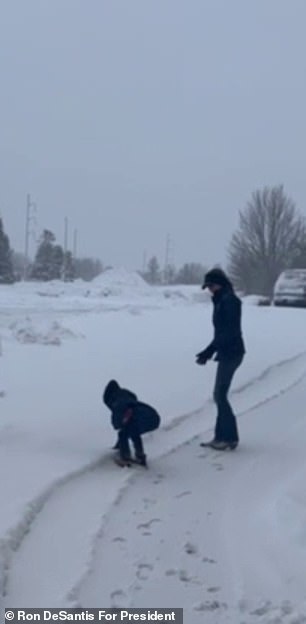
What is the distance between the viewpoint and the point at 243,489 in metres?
8.13

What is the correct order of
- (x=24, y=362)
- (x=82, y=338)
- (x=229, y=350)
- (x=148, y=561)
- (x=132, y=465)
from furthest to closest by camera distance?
1. (x=82, y=338)
2. (x=24, y=362)
3. (x=229, y=350)
4. (x=132, y=465)
5. (x=148, y=561)

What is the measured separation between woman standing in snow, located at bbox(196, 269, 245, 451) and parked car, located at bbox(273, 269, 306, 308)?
27.5m

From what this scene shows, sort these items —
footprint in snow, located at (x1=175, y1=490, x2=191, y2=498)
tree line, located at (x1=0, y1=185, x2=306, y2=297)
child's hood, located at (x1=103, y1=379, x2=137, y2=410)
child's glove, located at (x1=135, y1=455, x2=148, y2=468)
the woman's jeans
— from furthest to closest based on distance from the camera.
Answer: tree line, located at (x1=0, y1=185, x2=306, y2=297)
the woman's jeans
child's hood, located at (x1=103, y1=379, x2=137, y2=410)
child's glove, located at (x1=135, y1=455, x2=148, y2=468)
footprint in snow, located at (x1=175, y1=490, x2=191, y2=498)

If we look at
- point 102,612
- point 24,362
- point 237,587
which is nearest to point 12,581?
point 102,612

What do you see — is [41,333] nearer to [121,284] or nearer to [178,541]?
[178,541]

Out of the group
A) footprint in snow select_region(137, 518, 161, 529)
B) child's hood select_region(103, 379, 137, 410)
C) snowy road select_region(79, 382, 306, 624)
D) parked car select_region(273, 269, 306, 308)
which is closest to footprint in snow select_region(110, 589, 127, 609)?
snowy road select_region(79, 382, 306, 624)

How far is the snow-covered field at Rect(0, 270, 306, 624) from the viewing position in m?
5.71

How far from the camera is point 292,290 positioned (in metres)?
37.6

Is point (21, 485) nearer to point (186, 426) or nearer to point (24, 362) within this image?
point (186, 426)

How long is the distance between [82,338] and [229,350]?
8.05m

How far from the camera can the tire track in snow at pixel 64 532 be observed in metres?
5.73

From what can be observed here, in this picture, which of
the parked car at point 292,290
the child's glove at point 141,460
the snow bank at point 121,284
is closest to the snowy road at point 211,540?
the child's glove at point 141,460

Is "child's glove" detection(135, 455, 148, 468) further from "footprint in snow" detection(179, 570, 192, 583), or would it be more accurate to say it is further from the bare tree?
the bare tree

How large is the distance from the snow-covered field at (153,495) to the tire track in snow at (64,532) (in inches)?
→ 0.5
